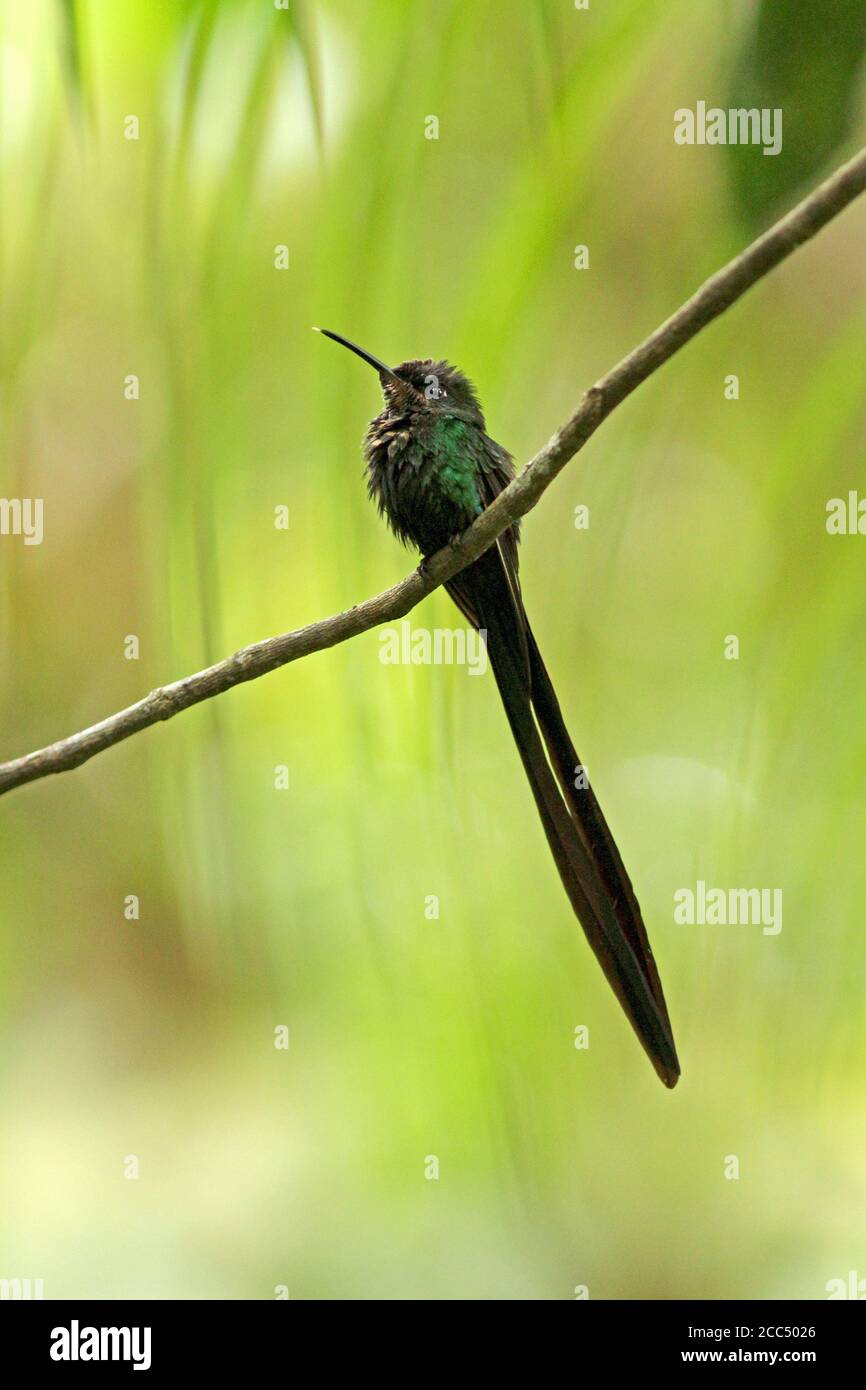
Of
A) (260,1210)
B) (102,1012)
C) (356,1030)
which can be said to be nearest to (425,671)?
(356,1030)

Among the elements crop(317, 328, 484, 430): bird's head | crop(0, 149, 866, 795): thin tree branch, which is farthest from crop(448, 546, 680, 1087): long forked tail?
crop(317, 328, 484, 430): bird's head

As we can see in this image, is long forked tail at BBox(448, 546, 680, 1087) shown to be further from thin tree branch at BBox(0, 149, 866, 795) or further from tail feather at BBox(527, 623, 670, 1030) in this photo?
thin tree branch at BBox(0, 149, 866, 795)

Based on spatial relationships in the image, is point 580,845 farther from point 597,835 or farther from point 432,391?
point 432,391

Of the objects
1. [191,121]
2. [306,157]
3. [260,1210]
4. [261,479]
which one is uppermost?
[306,157]

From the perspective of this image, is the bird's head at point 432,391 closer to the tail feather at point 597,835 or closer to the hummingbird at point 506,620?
the hummingbird at point 506,620

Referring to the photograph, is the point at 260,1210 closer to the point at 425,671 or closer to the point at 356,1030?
the point at 356,1030

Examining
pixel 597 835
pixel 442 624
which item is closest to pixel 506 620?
pixel 442 624

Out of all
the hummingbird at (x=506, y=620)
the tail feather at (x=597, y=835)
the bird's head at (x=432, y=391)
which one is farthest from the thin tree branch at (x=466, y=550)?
the bird's head at (x=432, y=391)
